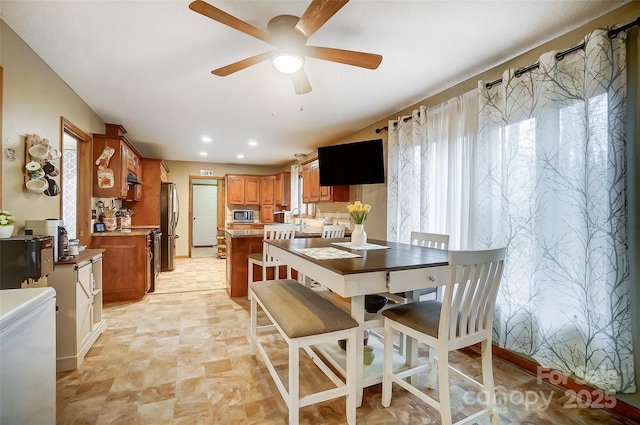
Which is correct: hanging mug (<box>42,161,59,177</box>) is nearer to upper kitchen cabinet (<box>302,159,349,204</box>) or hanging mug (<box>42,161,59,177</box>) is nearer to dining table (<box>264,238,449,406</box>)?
dining table (<box>264,238,449,406</box>)

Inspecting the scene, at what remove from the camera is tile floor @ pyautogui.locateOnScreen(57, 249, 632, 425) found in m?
1.67

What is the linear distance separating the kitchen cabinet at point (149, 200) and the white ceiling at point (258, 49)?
155 centimetres

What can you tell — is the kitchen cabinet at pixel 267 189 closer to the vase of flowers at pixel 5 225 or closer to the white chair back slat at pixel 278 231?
the white chair back slat at pixel 278 231

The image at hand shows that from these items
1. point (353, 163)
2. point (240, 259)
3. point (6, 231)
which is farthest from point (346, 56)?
point (240, 259)

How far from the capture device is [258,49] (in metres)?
2.23

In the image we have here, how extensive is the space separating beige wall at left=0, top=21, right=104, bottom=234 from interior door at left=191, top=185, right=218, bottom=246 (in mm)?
7064

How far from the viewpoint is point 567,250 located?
1.90 metres

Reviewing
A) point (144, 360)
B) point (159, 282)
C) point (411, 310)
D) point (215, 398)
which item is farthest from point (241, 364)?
point (159, 282)

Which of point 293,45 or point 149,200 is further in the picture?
point 149,200

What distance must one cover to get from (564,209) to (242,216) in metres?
6.52

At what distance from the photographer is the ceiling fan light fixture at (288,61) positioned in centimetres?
189

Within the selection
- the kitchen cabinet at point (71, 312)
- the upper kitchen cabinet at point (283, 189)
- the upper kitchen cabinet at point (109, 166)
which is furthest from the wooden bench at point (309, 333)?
the upper kitchen cabinet at point (283, 189)

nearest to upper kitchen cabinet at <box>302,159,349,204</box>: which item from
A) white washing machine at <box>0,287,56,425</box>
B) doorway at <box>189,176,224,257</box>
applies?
white washing machine at <box>0,287,56,425</box>

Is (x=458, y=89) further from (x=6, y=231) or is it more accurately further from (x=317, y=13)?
(x=6, y=231)
